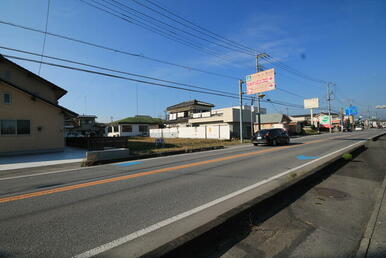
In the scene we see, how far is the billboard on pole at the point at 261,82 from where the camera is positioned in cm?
2112

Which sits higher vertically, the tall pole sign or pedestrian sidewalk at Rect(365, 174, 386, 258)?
the tall pole sign

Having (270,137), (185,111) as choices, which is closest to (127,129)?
(185,111)

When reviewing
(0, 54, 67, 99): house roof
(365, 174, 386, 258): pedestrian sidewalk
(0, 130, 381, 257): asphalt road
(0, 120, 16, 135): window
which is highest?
(0, 54, 67, 99): house roof

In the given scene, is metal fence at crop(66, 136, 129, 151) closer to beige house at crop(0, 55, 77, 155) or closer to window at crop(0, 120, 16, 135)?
beige house at crop(0, 55, 77, 155)

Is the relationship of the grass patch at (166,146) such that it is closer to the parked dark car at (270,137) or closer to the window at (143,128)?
the parked dark car at (270,137)

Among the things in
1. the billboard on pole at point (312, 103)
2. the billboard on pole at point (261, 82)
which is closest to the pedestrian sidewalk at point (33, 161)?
the billboard on pole at point (261, 82)

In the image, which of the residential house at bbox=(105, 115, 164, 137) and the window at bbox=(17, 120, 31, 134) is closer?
the window at bbox=(17, 120, 31, 134)

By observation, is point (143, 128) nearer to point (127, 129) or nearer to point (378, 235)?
point (127, 129)

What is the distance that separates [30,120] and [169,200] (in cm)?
1660

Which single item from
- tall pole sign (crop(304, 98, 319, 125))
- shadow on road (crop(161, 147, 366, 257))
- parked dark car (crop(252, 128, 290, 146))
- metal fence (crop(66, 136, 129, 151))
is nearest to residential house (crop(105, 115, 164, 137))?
metal fence (crop(66, 136, 129, 151))

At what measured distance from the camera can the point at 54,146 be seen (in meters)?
16.2

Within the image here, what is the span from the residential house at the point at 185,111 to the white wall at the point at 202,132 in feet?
22.3

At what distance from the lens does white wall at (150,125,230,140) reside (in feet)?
95.4

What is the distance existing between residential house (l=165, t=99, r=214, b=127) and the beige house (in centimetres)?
3028
